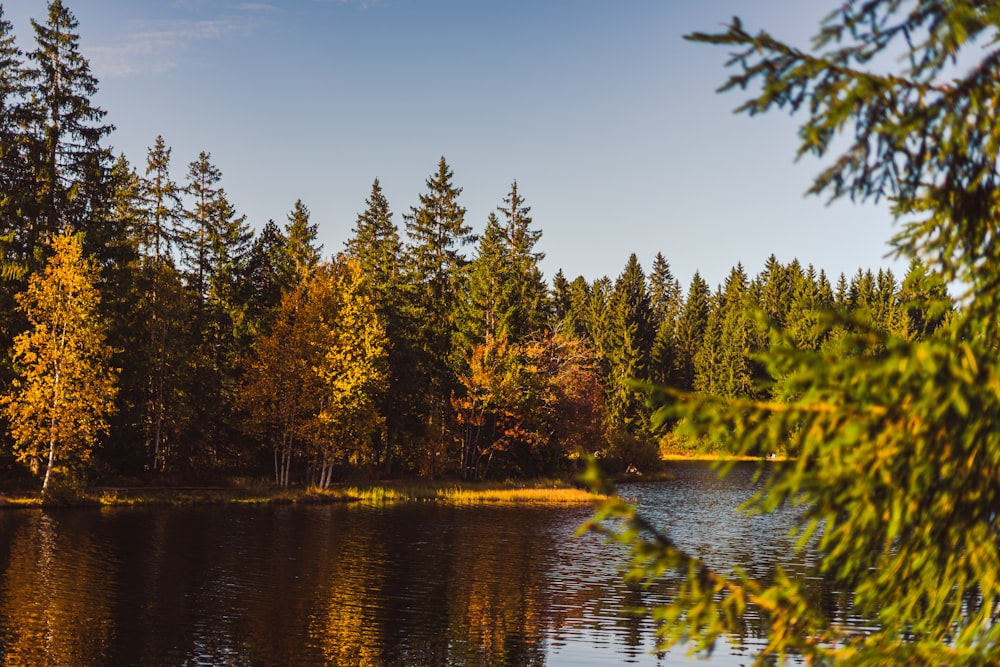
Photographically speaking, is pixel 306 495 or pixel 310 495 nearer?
pixel 306 495

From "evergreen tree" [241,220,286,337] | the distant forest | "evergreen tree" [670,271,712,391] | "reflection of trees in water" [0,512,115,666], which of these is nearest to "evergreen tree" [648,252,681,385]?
"evergreen tree" [670,271,712,391]

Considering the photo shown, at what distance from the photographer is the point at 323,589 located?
23.1 metres

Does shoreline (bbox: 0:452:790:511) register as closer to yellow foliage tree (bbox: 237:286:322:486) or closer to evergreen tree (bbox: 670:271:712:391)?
yellow foliage tree (bbox: 237:286:322:486)

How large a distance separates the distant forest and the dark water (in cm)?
776

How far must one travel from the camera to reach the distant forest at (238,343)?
39062mm

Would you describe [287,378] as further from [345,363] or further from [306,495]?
[306,495]

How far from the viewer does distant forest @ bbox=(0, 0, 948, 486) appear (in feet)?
128

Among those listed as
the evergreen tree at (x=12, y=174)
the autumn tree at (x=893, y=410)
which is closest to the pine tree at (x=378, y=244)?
the evergreen tree at (x=12, y=174)

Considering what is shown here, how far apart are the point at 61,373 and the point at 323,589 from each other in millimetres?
→ 21298

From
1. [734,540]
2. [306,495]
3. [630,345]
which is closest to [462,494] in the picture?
[306,495]

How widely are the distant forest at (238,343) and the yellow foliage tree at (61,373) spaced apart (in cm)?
10

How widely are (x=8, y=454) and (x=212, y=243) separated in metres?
19.3

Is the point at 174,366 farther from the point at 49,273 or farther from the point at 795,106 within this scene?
the point at 795,106

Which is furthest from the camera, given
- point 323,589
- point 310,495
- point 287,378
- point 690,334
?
point 690,334
